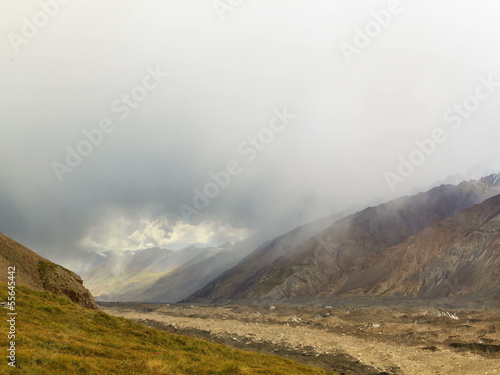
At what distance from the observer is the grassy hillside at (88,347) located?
14812mm

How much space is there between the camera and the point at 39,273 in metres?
44.1

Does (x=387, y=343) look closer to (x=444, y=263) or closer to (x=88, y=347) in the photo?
(x=88, y=347)

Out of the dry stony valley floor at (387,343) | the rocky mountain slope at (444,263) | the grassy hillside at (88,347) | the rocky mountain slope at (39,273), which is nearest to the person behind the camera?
the grassy hillside at (88,347)

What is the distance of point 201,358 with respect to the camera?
24.0m

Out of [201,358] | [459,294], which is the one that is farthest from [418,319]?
[201,358]

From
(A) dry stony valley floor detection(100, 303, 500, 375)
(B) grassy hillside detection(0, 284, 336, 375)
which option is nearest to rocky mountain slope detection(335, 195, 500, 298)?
(A) dry stony valley floor detection(100, 303, 500, 375)

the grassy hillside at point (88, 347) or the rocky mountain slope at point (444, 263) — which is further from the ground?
the grassy hillside at point (88, 347)

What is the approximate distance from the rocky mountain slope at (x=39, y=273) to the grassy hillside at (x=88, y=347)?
10.7 metres

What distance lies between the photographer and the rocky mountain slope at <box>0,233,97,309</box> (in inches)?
1646

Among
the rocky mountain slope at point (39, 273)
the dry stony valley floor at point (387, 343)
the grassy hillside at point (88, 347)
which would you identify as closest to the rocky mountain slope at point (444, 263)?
the dry stony valley floor at point (387, 343)

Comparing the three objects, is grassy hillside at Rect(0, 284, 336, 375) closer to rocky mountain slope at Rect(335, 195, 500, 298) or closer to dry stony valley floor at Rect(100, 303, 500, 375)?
dry stony valley floor at Rect(100, 303, 500, 375)

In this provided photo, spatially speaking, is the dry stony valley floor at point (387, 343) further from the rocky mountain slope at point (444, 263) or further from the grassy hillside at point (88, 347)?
the rocky mountain slope at point (444, 263)

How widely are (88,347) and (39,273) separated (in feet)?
103

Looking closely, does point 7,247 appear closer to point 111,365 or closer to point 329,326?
point 111,365
